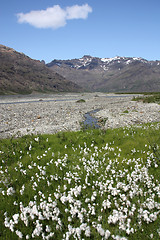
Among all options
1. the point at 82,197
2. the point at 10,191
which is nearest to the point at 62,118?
the point at 10,191

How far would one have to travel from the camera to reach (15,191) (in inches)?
251

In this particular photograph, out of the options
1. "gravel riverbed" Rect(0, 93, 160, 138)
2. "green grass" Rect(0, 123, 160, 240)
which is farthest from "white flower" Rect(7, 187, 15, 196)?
"gravel riverbed" Rect(0, 93, 160, 138)

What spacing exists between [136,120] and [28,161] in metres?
18.9

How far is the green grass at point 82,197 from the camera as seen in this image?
4371mm

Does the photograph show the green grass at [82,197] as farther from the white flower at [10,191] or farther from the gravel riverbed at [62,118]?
the gravel riverbed at [62,118]

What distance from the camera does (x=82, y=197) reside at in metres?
5.71

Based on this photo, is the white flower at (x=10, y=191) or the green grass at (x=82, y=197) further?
the white flower at (x=10, y=191)

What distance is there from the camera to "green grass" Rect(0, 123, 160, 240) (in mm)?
4371

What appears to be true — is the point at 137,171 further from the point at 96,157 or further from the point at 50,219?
the point at 50,219

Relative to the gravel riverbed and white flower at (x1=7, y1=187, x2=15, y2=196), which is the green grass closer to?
white flower at (x1=7, y1=187, x2=15, y2=196)

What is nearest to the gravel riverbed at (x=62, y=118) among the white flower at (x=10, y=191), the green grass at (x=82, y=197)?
the green grass at (x=82, y=197)

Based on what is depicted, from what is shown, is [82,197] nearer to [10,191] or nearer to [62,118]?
[10,191]

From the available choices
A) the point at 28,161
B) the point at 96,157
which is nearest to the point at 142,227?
the point at 96,157

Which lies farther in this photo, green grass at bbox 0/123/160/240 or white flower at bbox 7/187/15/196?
white flower at bbox 7/187/15/196
